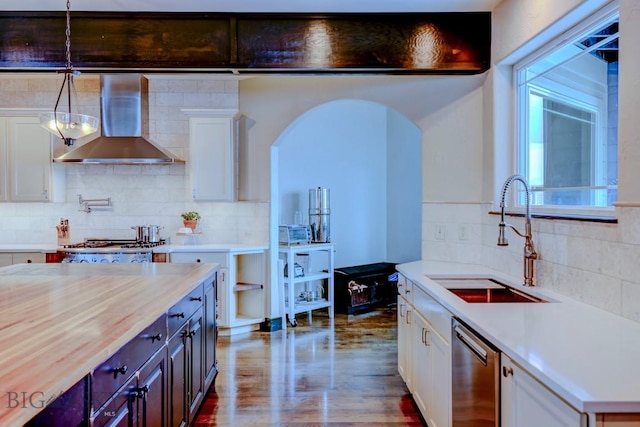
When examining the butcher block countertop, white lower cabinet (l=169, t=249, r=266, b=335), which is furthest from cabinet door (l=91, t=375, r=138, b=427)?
white lower cabinet (l=169, t=249, r=266, b=335)

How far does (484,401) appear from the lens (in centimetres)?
168

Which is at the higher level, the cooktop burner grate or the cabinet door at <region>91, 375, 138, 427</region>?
the cooktop burner grate

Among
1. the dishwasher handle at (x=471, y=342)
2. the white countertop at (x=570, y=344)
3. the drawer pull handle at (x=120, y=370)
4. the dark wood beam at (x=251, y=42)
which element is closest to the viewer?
the white countertop at (x=570, y=344)

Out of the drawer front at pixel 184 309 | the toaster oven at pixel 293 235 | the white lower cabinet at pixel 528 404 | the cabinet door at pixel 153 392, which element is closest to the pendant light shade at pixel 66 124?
the drawer front at pixel 184 309

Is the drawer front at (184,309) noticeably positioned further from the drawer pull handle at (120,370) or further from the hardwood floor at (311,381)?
the hardwood floor at (311,381)

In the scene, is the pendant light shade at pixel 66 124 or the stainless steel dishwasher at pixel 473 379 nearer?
the stainless steel dishwasher at pixel 473 379

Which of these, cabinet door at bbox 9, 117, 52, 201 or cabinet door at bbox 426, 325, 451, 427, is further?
cabinet door at bbox 9, 117, 52, 201

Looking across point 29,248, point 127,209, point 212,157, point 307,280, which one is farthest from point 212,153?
point 29,248

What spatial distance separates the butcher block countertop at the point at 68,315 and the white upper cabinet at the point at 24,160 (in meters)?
2.04

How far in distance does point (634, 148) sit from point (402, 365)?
80.5 inches

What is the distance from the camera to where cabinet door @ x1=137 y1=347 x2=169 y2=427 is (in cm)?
174

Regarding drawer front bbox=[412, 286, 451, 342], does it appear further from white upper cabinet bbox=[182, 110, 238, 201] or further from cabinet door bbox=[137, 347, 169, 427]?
white upper cabinet bbox=[182, 110, 238, 201]

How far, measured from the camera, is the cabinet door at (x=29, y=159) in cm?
464

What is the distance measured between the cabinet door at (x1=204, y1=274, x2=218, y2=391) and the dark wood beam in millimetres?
1565
